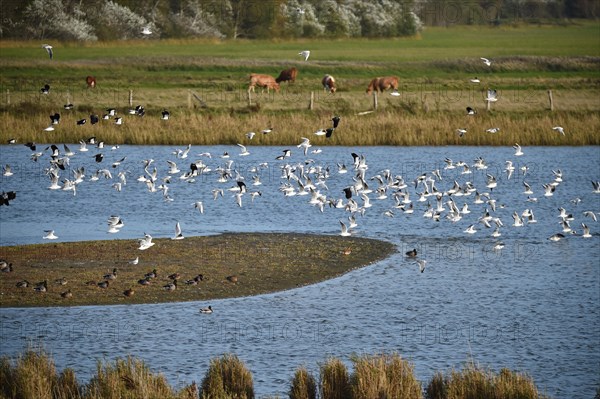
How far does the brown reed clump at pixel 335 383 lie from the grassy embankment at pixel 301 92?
3139cm

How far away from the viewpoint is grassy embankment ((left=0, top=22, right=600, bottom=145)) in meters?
47.8

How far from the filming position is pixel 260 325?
21.4 m

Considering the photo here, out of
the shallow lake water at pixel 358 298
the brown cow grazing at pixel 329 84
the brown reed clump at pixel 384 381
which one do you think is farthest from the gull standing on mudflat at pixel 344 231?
the brown cow grazing at pixel 329 84

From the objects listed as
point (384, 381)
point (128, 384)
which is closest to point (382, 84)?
point (384, 381)

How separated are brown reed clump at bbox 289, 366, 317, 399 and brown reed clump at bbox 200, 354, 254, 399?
0.60m

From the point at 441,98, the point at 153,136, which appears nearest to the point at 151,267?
the point at 153,136

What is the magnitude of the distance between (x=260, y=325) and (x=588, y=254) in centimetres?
1063

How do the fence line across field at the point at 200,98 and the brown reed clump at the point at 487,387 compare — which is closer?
the brown reed clump at the point at 487,387

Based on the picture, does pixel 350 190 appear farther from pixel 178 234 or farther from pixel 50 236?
pixel 50 236

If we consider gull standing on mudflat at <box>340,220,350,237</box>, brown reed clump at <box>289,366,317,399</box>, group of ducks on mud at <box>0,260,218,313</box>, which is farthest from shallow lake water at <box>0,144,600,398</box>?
brown reed clump at <box>289,366,317,399</box>

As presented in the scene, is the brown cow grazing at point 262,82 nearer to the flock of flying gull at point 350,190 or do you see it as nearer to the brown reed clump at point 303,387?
the flock of flying gull at point 350,190

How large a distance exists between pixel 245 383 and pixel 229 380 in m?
0.25

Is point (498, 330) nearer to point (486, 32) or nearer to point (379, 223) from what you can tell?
point (379, 223)

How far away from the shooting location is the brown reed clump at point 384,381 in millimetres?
15398
